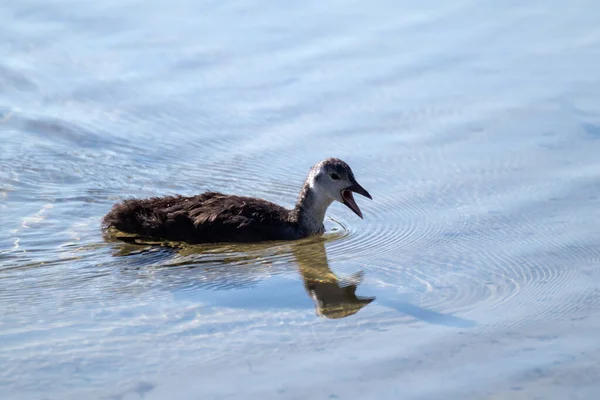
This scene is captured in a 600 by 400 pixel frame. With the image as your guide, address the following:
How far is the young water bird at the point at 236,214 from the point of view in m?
10.9

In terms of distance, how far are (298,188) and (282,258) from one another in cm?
188

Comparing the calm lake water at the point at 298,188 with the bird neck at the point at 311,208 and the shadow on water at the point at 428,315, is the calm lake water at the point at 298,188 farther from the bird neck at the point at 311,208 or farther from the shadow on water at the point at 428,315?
the bird neck at the point at 311,208

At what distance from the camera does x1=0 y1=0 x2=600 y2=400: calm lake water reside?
25.4 feet

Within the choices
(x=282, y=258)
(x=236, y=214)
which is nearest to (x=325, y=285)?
(x=282, y=258)

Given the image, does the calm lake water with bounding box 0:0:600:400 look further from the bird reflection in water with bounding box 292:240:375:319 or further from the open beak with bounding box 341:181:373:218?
the open beak with bounding box 341:181:373:218

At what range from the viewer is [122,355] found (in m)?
7.85

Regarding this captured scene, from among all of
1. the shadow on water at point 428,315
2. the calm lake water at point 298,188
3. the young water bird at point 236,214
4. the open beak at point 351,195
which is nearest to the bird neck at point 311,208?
the young water bird at point 236,214

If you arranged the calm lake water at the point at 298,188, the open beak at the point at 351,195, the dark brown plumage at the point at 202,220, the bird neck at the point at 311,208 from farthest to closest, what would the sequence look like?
1. the bird neck at the point at 311,208
2. the open beak at the point at 351,195
3. the dark brown plumage at the point at 202,220
4. the calm lake water at the point at 298,188

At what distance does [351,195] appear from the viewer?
11.7 metres

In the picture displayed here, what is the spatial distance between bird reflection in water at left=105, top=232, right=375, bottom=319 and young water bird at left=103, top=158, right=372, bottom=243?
0.12 meters

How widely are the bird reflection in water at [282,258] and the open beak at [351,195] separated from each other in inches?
20.3

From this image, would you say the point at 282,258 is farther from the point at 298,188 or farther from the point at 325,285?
the point at 298,188

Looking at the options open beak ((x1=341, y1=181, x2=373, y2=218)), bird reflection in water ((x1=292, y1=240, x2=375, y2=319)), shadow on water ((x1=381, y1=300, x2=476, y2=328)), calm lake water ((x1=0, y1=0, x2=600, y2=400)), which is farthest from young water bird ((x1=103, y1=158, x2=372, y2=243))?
shadow on water ((x1=381, y1=300, x2=476, y2=328))

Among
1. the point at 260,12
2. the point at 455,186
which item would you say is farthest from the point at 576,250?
the point at 260,12
